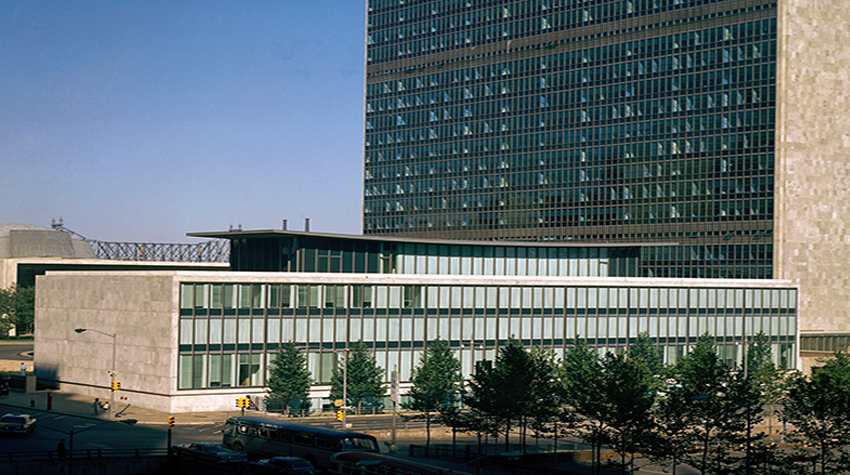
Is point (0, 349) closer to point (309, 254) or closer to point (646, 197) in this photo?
point (309, 254)

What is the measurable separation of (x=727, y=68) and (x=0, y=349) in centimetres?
12182

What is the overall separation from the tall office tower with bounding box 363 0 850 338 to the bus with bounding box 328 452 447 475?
113 meters

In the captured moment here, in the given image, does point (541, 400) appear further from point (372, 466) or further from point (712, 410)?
point (372, 466)

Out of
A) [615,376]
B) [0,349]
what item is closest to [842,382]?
[615,376]

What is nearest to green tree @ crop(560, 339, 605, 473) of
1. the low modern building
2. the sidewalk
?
the low modern building

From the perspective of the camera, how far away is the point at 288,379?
324 feet

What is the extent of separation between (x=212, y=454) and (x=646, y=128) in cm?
12225

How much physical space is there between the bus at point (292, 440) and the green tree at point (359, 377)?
28.2 m

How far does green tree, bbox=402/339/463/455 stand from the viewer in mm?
88562

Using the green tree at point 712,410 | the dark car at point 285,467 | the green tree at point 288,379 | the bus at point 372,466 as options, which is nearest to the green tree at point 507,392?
the green tree at point 712,410

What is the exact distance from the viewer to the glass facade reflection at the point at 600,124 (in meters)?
160

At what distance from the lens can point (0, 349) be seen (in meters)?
154

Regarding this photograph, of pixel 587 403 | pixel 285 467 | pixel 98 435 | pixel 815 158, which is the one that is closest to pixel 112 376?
pixel 98 435

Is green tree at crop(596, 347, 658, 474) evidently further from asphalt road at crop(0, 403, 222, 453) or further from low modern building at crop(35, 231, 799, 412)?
low modern building at crop(35, 231, 799, 412)
